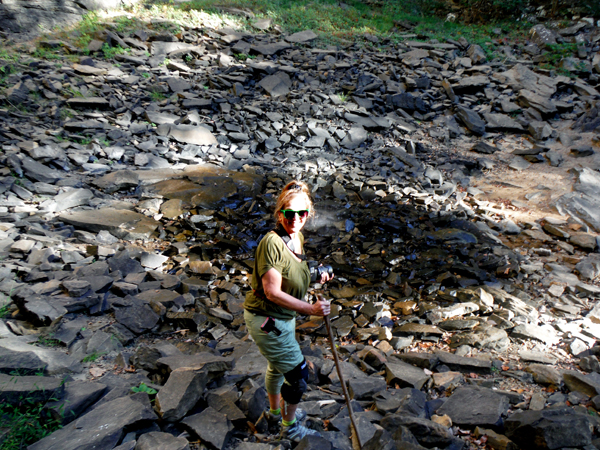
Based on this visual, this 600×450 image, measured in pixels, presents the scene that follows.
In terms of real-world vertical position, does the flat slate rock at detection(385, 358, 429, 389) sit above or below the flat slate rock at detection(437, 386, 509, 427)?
below

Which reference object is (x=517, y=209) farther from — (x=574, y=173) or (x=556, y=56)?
(x=556, y=56)

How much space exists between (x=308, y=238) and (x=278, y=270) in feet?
15.3

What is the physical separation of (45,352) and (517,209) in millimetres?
8357

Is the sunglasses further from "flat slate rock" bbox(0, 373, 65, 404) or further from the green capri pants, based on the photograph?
"flat slate rock" bbox(0, 373, 65, 404)

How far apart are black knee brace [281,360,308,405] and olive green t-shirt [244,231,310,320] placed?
1.18 ft

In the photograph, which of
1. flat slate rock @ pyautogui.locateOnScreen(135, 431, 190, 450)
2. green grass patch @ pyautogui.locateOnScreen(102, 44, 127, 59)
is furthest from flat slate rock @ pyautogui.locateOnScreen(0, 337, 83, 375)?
green grass patch @ pyautogui.locateOnScreen(102, 44, 127, 59)

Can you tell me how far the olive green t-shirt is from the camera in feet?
8.25

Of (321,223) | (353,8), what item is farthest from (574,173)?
(353,8)

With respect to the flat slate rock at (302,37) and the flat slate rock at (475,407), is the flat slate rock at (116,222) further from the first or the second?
the flat slate rock at (302,37)

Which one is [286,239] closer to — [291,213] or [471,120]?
[291,213]

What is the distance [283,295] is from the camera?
2.49 metres

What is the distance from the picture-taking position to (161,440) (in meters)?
2.55

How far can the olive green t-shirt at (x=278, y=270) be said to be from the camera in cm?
251

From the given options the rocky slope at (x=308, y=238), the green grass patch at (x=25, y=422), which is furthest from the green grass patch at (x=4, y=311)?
the green grass patch at (x=25, y=422)
